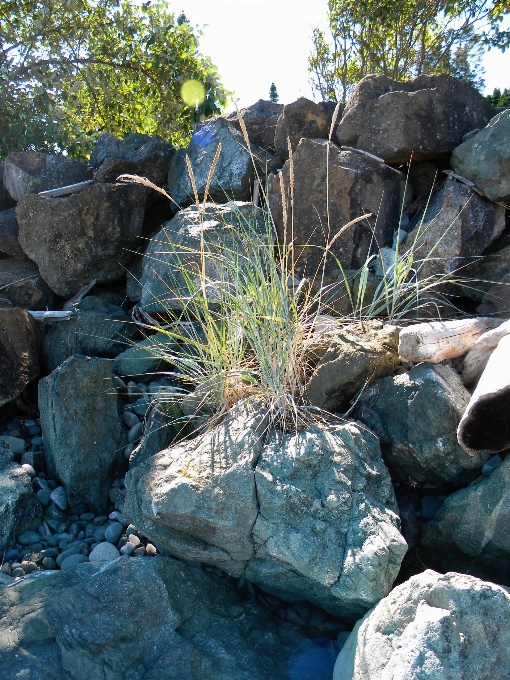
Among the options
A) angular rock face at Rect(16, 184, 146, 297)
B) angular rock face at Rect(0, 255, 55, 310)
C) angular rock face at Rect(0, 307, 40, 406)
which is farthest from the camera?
angular rock face at Rect(0, 255, 55, 310)

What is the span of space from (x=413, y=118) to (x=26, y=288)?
2808 millimetres

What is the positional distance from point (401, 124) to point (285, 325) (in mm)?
1853

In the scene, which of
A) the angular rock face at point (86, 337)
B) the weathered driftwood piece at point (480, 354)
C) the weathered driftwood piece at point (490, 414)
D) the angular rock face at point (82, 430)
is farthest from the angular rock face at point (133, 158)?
the weathered driftwood piece at point (490, 414)

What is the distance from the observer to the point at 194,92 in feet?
23.4

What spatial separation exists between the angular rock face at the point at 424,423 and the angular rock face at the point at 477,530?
0.14 metres

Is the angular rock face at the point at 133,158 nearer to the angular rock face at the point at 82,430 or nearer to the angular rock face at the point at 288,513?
the angular rock face at the point at 82,430

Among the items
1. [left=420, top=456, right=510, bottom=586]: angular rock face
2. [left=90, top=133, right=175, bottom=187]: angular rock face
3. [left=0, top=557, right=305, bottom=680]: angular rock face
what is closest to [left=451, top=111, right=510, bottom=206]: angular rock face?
[left=420, top=456, right=510, bottom=586]: angular rock face

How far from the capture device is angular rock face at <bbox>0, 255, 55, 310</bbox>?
175 inches

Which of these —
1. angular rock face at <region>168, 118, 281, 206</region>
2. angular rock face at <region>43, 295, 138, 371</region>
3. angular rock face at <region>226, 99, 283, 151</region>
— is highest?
angular rock face at <region>226, 99, 283, 151</region>

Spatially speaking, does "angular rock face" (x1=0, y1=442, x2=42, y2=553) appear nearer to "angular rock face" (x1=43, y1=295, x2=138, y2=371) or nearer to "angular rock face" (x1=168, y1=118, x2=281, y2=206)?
"angular rock face" (x1=43, y1=295, x2=138, y2=371)

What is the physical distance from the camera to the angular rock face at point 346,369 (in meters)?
2.95

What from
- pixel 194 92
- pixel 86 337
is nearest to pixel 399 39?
pixel 194 92

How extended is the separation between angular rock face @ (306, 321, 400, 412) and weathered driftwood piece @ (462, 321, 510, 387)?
320mm

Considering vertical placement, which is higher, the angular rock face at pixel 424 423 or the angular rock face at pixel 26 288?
the angular rock face at pixel 26 288
